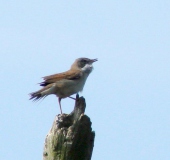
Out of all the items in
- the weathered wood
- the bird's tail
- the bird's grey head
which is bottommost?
the weathered wood

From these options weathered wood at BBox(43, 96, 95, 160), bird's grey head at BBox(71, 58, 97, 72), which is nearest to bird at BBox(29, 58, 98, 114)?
bird's grey head at BBox(71, 58, 97, 72)

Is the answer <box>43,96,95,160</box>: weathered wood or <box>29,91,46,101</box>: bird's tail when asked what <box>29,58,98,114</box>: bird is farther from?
<box>43,96,95,160</box>: weathered wood

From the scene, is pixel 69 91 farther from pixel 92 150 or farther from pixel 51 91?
pixel 92 150

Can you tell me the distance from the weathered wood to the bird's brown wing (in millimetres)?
6051

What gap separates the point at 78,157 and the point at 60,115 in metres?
0.54

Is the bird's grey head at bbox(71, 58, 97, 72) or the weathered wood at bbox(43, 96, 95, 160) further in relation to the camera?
the bird's grey head at bbox(71, 58, 97, 72)

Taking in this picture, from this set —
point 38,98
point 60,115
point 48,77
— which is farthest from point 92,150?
point 48,77

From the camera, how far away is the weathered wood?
203 inches

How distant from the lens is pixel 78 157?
516 centimetres

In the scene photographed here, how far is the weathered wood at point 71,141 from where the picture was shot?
203 inches

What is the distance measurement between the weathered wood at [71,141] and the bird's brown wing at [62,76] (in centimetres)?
605

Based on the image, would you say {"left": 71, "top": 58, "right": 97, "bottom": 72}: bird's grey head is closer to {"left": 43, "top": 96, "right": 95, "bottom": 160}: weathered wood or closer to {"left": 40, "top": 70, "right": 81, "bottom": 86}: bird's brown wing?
{"left": 40, "top": 70, "right": 81, "bottom": 86}: bird's brown wing

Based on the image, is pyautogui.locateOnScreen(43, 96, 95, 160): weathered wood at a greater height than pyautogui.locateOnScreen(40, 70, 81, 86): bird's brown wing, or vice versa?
pyautogui.locateOnScreen(40, 70, 81, 86): bird's brown wing

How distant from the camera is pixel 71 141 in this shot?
17.0ft
